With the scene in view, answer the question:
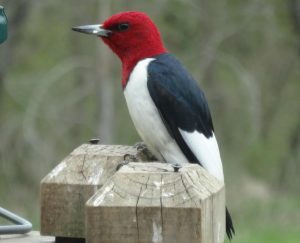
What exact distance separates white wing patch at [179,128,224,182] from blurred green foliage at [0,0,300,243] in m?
6.04

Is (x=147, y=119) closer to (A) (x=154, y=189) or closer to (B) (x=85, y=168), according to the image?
(B) (x=85, y=168)

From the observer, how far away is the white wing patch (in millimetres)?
3541

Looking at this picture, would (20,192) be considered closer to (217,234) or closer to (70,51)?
(70,51)

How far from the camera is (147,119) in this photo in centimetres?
424

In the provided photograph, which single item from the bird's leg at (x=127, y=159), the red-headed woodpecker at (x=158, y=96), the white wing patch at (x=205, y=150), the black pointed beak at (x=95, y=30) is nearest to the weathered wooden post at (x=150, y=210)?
the bird's leg at (x=127, y=159)

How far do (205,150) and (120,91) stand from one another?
8474 millimetres

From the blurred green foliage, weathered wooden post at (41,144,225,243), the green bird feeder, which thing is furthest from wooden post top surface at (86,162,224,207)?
the blurred green foliage

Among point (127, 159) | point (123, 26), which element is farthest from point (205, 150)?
point (127, 159)

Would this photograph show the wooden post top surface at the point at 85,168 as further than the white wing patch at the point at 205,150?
No

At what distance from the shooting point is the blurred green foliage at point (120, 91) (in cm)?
1184

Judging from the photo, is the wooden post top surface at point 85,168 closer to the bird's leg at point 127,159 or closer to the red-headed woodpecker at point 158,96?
the bird's leg at point 127,159

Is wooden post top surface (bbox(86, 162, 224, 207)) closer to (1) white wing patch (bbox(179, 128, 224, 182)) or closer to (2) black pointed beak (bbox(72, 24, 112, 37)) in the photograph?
(1) white wing patch (bbox(179, 128, 224, 182))

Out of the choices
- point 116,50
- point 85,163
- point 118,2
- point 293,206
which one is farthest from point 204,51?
point 85,163

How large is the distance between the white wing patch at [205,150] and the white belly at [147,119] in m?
0.08
